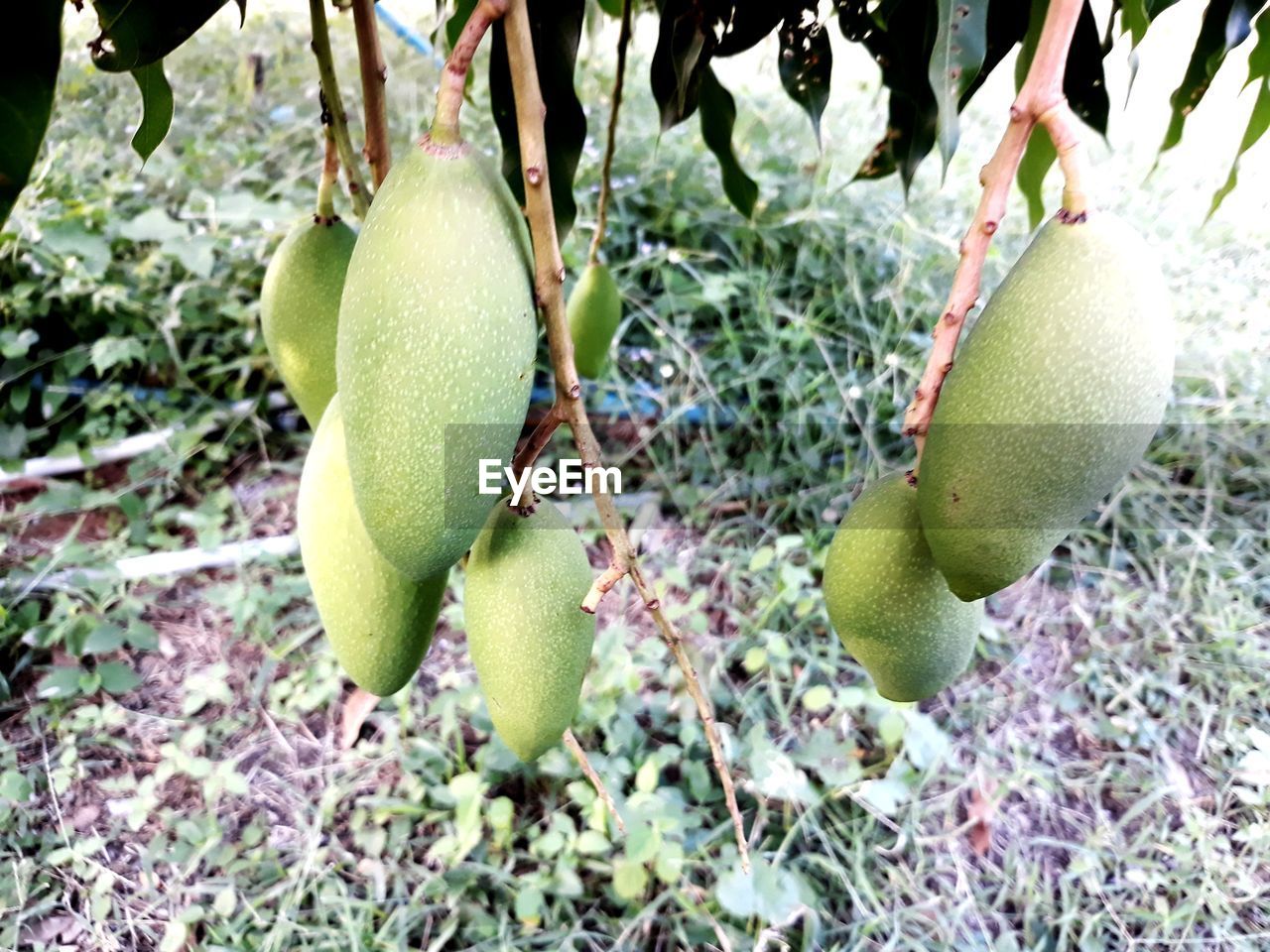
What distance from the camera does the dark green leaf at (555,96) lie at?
60 cm

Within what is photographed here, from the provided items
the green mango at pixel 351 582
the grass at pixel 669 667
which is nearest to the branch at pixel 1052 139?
the green mango at pixel 351 582

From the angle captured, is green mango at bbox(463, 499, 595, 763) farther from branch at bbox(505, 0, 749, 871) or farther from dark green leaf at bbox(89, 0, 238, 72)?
dark green leaf at bbox(89, 0, 238, 72)

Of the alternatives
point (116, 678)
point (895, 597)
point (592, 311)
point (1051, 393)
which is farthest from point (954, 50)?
point (116, 678)

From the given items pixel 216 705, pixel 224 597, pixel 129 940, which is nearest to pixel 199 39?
pixel 224 597

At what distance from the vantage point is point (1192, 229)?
2.43 metres

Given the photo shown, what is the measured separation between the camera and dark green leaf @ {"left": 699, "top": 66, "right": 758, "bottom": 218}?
2.99 ft

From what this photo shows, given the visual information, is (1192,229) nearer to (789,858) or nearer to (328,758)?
(789,858)

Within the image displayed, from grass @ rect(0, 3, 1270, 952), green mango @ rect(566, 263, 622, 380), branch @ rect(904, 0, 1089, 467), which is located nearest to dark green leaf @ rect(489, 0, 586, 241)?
branch @ rect(904, 0, 1089, 467)

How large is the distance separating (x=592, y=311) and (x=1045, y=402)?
74 cm

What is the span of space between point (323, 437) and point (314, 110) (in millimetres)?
2209

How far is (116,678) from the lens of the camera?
150 centimetres

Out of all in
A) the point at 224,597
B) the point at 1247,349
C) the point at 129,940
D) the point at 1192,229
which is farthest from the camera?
the point at 1192,229

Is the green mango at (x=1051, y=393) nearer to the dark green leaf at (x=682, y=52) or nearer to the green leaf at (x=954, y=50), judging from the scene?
the green leaf at (x=954, y=50)

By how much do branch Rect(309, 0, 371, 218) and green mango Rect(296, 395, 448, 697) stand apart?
157 mm
